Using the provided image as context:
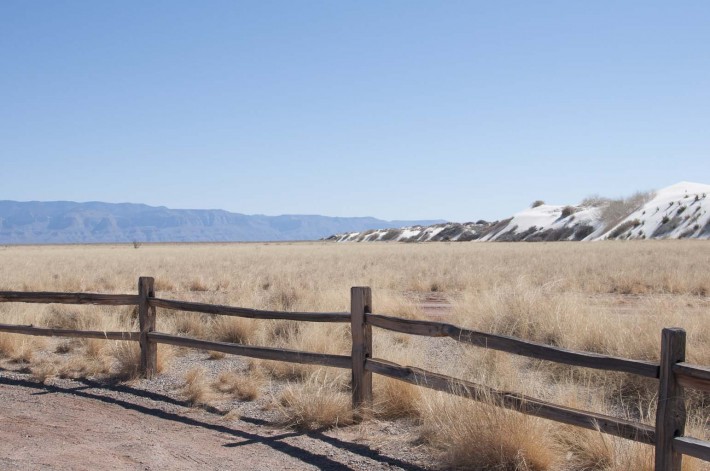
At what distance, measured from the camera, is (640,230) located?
62688 mm

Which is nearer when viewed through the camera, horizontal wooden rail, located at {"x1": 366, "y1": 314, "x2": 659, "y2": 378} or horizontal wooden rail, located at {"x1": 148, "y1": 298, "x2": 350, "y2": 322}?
horizontal wooden rail, located at {"x1": 366, "y1": 314, "x2": 659, "y2": 378}

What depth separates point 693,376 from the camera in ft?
14.3

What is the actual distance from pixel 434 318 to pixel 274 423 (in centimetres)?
779

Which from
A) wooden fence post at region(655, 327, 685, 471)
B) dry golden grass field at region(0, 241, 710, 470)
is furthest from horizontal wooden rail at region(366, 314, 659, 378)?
dry golden grass field at region(0, 241, 710, 470)

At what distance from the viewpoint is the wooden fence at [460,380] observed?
4.48 m

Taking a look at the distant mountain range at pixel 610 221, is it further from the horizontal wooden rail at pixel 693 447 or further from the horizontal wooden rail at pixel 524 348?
the horizontal wooden rail at pixel 693 447

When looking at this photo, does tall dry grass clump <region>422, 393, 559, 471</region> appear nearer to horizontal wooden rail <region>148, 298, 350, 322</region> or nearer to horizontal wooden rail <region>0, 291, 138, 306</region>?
horizontal wooden rail <region>148, 298, 350, 322</region>

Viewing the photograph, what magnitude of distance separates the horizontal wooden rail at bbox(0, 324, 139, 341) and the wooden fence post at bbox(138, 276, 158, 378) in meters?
0.18

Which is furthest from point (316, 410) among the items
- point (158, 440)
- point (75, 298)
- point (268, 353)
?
point (75, 298)

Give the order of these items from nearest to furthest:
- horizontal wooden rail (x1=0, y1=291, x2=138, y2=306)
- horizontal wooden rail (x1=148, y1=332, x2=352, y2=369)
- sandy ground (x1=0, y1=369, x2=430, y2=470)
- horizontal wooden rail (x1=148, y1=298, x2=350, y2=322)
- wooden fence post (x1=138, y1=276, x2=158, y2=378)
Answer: sandy ground (x1=0, y1=369, x2=430, y2=470) < horizontal wooden rail (x1=148, y1=332, x2=352, y2=369) < horizontal wooden rail (x1=148, y1=298, x2=350, y2=322) < wooden fence post (x1=138, y1=276, x2=158, y2=378) < horizontal wooden rail (x1=0, y1=291, x2=138, y2=306)

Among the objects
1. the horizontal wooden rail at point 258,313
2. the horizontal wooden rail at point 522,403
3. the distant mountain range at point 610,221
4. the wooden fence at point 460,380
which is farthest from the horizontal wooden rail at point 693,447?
the distant mountain range at point 610,221

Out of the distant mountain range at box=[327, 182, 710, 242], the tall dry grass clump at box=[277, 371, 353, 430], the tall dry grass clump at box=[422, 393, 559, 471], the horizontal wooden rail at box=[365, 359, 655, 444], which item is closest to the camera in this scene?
the horizontal wooden rail at box=[365, 359, 655, 444]

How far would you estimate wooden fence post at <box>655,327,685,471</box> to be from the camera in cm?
446

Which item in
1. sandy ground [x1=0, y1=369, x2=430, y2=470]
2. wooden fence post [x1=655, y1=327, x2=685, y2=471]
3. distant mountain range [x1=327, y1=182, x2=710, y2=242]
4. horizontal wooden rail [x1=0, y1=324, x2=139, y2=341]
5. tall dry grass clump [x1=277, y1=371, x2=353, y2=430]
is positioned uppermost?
distant mountain range [x1=327, y1=182, x2=710, y2=242]
